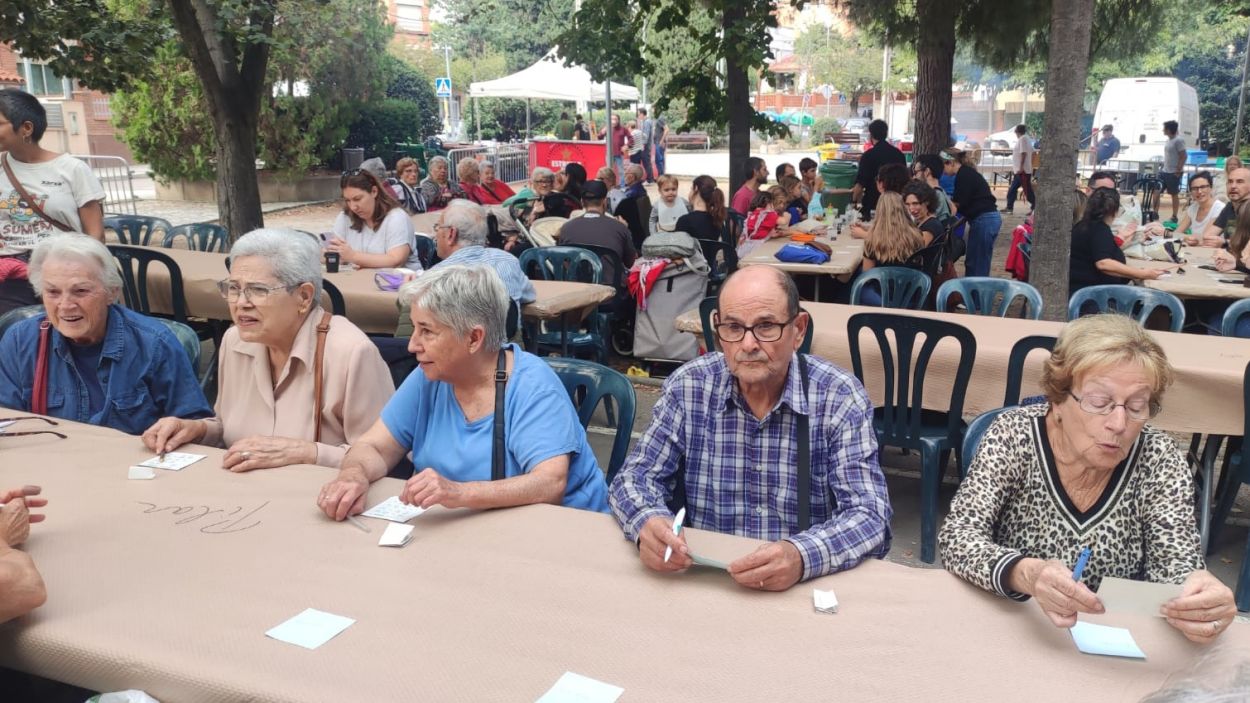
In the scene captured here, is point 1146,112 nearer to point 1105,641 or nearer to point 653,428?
point 653,428

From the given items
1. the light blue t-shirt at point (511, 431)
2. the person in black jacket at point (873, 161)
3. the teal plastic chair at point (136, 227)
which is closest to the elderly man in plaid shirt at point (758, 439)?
the light blue t-shirt at point (511, 431)

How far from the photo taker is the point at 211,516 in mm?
2301

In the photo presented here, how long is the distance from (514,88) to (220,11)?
1416 cm

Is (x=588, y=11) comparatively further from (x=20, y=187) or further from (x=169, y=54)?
(x=169, y=54)

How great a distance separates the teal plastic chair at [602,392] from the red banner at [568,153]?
1827 centimetres

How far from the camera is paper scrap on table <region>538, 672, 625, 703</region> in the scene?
1534mm

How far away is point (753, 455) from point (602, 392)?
845mm

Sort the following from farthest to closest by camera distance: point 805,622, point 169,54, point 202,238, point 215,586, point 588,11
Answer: point 169,54 → point 588,11 → point 202,238 → point 215,586 → point 805,622

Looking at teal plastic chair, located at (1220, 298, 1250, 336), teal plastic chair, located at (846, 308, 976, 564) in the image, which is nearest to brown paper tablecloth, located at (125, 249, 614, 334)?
teal plastic chair, located at (846, 308, 976, 564)

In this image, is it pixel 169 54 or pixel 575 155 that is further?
pixel 575 155

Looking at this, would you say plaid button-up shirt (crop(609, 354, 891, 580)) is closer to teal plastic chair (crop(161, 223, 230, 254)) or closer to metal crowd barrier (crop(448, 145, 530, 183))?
teal plastic chair (crop(161, 223, 230, 254))

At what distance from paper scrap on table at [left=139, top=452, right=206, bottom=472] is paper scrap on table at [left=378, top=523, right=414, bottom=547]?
83 centimetres

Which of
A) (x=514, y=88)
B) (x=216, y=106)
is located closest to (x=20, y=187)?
(x=216, y=106)

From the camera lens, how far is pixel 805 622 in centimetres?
179
